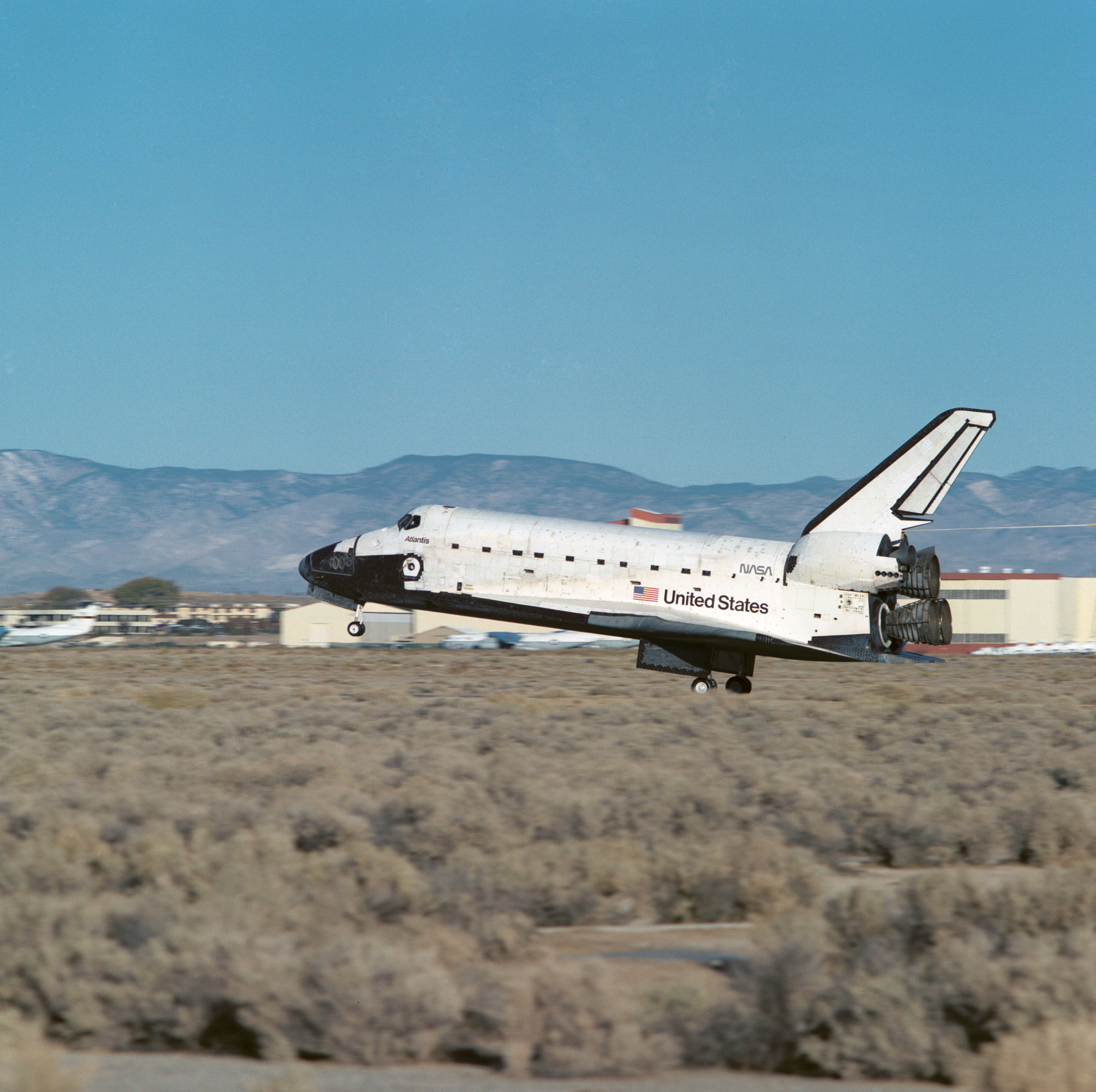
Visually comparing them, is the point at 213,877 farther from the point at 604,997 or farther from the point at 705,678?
the point at 705,678

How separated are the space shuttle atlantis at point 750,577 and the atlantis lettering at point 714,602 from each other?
1.1 inches

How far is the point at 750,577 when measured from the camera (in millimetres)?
28812

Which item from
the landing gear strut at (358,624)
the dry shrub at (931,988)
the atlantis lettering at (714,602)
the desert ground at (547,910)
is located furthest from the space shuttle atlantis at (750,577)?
the dry shrub at (931,988)

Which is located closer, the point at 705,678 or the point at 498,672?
the point at 705,678

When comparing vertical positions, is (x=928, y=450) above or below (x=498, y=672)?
above

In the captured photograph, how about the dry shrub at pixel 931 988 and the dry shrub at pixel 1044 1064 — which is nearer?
the dry shrub at pixel 1044 1064

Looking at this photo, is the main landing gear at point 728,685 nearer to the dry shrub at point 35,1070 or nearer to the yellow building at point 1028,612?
the dry shrub at point 35,1070

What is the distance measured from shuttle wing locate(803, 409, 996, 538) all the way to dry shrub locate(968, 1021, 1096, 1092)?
22.7 m

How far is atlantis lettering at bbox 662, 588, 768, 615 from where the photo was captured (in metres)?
28.7

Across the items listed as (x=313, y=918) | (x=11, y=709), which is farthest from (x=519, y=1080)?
(x=11, y=709)

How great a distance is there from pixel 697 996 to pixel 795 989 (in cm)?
61

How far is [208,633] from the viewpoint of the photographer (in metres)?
154

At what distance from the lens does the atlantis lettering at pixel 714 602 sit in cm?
2870

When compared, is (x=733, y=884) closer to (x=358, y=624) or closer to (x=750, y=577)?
(x=750, y=577)
